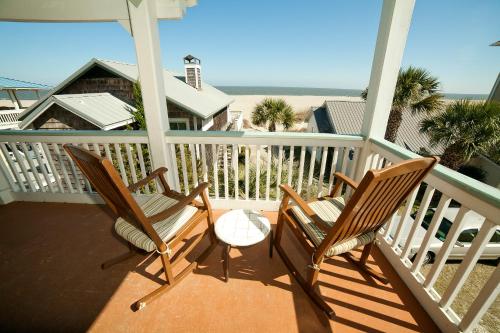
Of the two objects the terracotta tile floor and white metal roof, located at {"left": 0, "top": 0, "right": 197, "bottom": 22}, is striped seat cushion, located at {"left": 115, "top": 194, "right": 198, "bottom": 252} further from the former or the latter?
white metal roof, located at {"left": 0, "top": 0, "right": 197, "bottom": 22}

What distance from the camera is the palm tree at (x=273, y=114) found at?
46.8ft

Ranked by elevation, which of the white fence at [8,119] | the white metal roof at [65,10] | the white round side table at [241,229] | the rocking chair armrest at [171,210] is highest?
the white metal roof at [65,10]

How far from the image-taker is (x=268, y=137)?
209 centimetres

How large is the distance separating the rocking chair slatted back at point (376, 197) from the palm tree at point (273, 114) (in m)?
13.5

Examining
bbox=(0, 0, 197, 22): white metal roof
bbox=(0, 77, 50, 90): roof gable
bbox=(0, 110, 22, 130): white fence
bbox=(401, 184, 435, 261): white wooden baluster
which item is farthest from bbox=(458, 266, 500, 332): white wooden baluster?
bbox=(0, 77, 50, 90): roof gable

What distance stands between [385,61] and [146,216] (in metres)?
2.32

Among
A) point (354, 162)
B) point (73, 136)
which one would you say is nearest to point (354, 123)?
point (354, 162)

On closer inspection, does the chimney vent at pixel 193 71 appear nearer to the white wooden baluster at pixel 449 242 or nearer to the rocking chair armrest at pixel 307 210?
the rocking chair armrest at pixel 307 210

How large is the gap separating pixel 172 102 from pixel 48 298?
7.06 meters

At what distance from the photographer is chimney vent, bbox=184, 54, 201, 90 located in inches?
422

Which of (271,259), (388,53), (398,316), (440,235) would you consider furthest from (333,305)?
(440,235)

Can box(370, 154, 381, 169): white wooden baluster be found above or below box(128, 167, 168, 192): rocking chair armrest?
above

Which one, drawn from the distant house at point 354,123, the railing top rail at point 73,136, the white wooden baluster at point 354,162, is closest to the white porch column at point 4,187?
the railing top rail at point 73,136

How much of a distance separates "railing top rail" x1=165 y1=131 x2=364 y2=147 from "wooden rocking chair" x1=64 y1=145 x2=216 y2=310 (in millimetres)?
501
